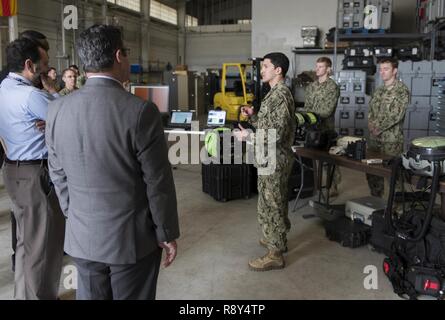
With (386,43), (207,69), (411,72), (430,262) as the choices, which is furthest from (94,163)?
(207,69)

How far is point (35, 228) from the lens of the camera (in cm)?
232

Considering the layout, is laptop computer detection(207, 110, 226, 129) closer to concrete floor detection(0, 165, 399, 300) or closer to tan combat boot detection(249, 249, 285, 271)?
concrete floor detection(0, 165, 399, 300)

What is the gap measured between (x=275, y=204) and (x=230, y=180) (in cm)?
178

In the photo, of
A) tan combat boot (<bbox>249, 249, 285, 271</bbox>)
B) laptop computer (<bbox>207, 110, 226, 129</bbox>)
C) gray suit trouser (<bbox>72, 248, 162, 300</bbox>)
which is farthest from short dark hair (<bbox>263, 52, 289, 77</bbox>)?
laptop computer (<bbox>207, 110, 226, 129</bbox>)

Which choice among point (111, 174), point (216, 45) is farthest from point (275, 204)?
point (216, 45)

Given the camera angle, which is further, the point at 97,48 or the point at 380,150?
the point at 380,150

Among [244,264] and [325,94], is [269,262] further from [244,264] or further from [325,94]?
[325,94]

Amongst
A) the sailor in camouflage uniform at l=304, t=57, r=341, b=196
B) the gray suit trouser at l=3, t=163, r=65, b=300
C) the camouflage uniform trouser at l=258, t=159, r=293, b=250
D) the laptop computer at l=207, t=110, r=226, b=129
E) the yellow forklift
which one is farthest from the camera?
the yellow forklift

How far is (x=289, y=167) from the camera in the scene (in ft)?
9.91

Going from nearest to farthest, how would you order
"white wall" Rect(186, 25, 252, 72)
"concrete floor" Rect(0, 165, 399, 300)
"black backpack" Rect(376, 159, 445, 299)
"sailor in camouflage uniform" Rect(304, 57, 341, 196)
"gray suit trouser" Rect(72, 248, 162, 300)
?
"gray suit trouser" Rect(72, 248, 162, 300)
"black backpack" Rect(376, 159, 445, 299)
"concrete floor" Rect(0, 165, 399, 300)
"sailor in camouflage uniform" Rect(304, 57, 341, 196)
"white wall" Rect(186, 25, 252, 72)

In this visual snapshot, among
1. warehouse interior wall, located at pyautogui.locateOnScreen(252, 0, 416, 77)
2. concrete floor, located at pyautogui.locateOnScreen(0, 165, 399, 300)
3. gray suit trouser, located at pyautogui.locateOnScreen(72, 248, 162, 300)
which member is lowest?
concrete floor, located at pyautogui.locateOnScreen(0, 165, 399, 300)

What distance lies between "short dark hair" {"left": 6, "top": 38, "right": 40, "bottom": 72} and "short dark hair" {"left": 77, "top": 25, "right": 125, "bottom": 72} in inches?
37.3

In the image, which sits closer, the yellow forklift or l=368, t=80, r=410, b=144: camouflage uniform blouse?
l=368, t=80, r=410, b=144: camouflage uniform blouse

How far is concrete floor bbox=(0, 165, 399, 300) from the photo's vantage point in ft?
9.01
